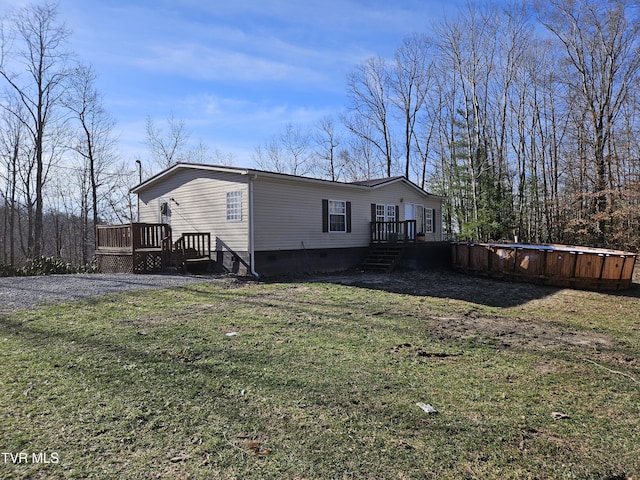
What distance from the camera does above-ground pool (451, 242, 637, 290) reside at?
980 centimetres

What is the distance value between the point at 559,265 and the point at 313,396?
9.97m

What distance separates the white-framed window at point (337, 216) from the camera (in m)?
14.0

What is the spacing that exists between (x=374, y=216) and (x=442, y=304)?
832 centimetres

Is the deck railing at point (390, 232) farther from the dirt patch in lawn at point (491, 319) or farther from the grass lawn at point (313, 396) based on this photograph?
the grass lawn at point (313, 396)

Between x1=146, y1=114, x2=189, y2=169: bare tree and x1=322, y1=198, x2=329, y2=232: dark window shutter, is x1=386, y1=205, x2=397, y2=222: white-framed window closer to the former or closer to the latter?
x1=322, y1=198, x2=329, y2=232: dark window shutter

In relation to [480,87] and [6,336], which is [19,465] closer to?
[6,336]

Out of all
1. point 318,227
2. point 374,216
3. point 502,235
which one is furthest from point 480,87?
point 318,227

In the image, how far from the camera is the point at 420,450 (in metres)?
2.33

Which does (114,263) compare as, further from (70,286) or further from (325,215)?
(325,215)

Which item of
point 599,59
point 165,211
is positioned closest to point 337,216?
point 165,211

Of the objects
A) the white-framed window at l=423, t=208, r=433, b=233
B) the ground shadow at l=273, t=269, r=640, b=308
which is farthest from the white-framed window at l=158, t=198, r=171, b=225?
the white-framed window at l=423, t=208, r=433, b=233

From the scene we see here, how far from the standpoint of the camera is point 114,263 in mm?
12547

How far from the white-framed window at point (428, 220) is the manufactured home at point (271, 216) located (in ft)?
8.65

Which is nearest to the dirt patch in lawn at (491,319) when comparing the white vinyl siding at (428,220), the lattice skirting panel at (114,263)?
the lattice skirting panel at (114,263)
